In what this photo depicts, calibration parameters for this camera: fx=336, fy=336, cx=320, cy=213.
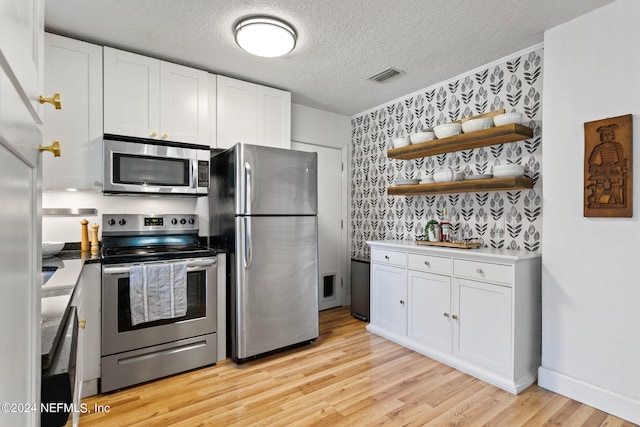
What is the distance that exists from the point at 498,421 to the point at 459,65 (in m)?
2.70

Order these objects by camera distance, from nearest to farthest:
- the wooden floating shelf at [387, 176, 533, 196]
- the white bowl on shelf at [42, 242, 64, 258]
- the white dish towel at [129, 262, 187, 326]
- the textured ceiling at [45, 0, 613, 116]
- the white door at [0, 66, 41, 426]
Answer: the white door at [0, 66, 41, 426]
the textured ceiling at [45, 0, 613, 116]
the white bowl on shelf at [42, 242, 64, 258]
the white dish towel at [129, 262, 187, 326]
the wooden floating shelf at [387, 176, 533, 196]

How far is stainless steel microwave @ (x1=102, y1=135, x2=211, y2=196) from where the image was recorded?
8.30 ft

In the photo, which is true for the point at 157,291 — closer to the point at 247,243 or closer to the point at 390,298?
the point at 247,243

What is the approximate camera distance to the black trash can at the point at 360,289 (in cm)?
378

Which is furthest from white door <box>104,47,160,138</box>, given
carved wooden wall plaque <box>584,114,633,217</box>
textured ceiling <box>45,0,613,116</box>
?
carved wooden wall plaque <box>584,114,633,217</box>

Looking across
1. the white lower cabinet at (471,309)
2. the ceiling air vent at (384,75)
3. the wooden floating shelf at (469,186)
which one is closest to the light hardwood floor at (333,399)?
the white lower cabinet at (471,309)

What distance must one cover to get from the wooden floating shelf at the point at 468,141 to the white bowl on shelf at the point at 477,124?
5 centimetres

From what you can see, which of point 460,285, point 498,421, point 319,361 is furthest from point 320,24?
point 498,421

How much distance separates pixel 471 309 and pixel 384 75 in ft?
7.17

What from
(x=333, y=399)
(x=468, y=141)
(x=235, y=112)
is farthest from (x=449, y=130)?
(x=333, y=399)

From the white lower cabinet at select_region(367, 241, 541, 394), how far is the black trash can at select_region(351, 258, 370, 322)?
20.9 inches

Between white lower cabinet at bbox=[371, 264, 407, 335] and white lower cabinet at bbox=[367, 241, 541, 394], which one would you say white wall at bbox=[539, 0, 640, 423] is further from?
white lower cabinet at bbox=[371, 264, 407, 335]

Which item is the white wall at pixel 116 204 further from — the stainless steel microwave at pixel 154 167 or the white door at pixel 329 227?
the white door at pixel 329 227

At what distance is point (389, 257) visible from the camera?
10.7ft
